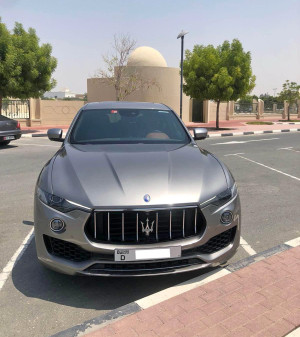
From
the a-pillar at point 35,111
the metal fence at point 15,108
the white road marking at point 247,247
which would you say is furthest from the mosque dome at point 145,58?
the white road marking at point 247,247

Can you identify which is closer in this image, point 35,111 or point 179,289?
point 179,289

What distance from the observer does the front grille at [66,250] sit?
2750 mm

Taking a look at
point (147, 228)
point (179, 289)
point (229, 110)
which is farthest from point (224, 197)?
point (229, 110)

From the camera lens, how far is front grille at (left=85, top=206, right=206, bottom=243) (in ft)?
8.84

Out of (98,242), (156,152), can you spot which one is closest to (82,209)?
(98,242)

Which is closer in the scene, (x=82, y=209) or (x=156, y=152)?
(x=82, y=209)

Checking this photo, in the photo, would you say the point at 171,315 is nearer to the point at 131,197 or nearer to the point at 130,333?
the point at 130,333

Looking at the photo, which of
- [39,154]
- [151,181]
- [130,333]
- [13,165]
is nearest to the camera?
[130,333]

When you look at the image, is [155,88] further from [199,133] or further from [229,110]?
[199,133]

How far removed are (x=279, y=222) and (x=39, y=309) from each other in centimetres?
350

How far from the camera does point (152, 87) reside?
29906 mm

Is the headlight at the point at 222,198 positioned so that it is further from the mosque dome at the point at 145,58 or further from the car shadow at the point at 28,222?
the mosque dome at the point at 145,58

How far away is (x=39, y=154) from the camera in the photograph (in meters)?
11.9

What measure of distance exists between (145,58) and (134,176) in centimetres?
3161
